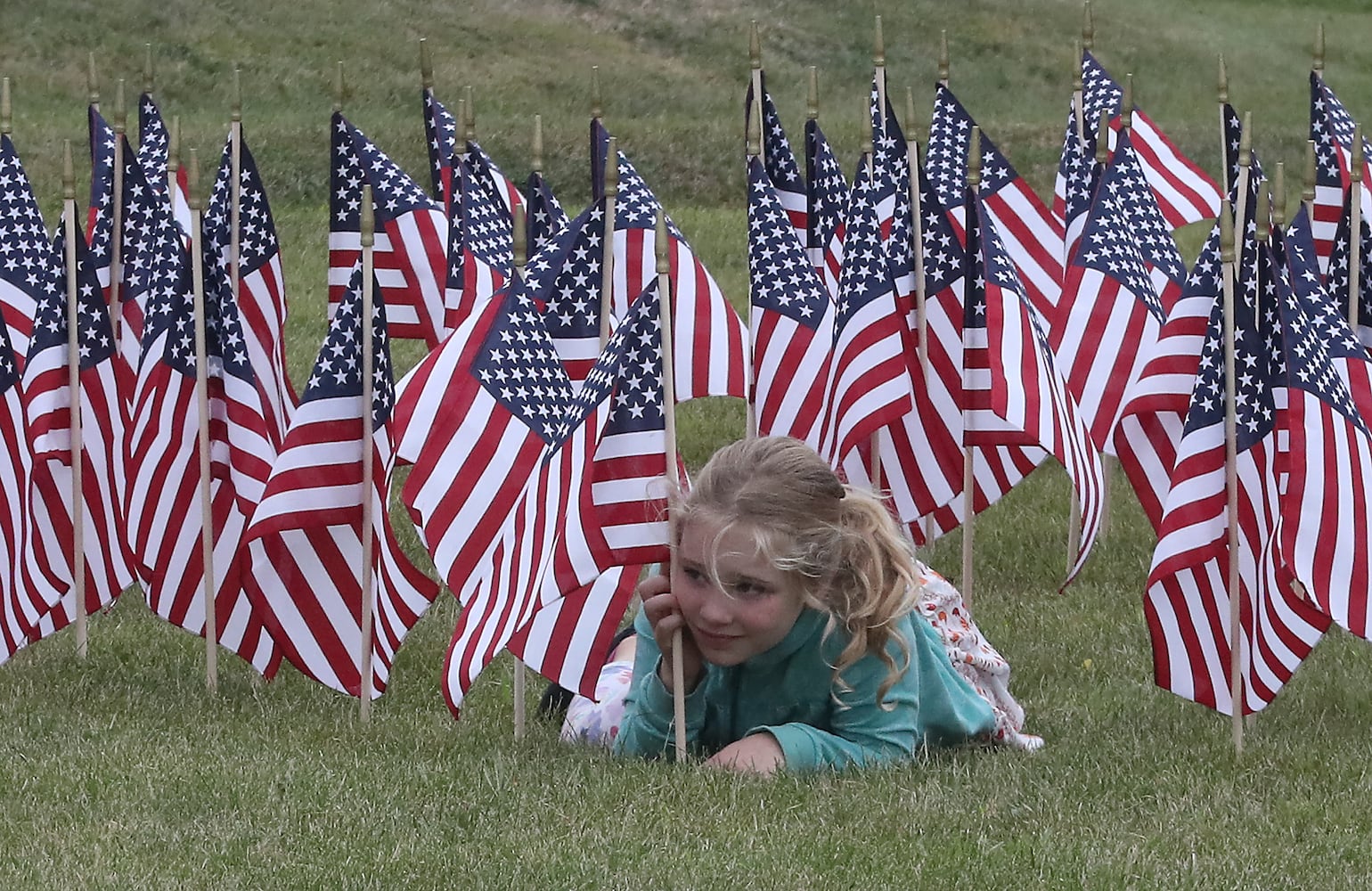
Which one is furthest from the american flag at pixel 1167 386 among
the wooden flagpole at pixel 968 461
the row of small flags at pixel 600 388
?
the wooden flagpole at pixel 968 461

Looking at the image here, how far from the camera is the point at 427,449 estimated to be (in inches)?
251

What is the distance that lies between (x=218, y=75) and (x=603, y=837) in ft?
71.1

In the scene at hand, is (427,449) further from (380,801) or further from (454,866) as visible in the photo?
(454,866)

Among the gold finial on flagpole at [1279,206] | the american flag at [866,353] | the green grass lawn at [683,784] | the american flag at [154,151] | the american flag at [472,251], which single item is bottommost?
the green grass lawn at [683,784]

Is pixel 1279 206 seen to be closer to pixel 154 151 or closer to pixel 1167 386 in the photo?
pixel 1167 386

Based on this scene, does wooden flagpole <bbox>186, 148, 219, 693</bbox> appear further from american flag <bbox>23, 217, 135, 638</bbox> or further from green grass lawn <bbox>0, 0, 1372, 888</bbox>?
american flag <bbox>23, 217, 135, 638</bbox>

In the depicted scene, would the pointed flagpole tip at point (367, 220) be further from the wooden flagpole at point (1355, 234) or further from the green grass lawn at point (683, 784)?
the wooden flagpole at point (1355, 234)

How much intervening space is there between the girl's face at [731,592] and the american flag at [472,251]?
2.58 m

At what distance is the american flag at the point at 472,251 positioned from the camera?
8.23 metres

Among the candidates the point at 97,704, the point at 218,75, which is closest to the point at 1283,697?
the point at 97,704

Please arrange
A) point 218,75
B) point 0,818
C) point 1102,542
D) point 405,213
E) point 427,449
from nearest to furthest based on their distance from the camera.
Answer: point 0,818 < point 427,449 < point 405,213 < point 1102,542 < point 218,75

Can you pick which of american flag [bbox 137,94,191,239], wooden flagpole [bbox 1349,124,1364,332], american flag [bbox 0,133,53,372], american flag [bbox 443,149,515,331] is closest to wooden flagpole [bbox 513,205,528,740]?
american flag [bbox 443,149,515,331]

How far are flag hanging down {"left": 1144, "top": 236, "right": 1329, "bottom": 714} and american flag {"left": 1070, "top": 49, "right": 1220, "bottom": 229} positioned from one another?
4515 millimetres

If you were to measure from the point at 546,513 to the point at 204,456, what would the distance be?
6.25 feet
